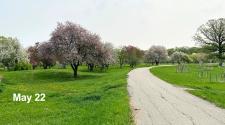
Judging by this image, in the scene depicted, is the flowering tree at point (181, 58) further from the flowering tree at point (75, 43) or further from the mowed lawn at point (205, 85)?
the mowed lawn at point (205, 85)

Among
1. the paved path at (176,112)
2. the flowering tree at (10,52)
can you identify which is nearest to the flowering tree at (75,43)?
the flowering tree at (10,52)

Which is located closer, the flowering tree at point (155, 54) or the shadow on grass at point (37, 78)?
the shadow on grass at point (37, 78)

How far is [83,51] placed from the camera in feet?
228

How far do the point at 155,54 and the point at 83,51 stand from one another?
89.4 metres

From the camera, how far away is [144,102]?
22.9 metres

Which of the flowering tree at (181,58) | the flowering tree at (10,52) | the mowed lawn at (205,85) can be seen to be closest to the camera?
the mowed lawn at (205,85)

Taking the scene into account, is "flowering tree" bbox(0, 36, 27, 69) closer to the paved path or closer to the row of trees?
the row of trees

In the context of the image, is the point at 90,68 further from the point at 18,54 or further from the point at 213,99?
the point at 213,99

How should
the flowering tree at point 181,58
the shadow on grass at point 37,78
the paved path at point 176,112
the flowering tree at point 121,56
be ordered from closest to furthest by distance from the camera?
the paved path at point 176,112
the shadow on grass at point 37,78
the flowering tree at point 121,56
the flowering tree at point 181,58

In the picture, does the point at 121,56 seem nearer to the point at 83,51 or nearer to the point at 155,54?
the point at 155,54

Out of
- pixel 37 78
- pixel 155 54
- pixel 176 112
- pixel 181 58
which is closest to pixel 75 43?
pixel 37 78

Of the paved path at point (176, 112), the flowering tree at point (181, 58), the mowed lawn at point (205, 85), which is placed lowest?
the paved path at point (176, 112)

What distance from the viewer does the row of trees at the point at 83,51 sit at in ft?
224

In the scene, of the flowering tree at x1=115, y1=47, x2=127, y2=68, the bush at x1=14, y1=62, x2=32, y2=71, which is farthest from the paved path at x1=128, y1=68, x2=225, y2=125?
the flowering tree at x1=115, y1=47, x2=127, y2=68
